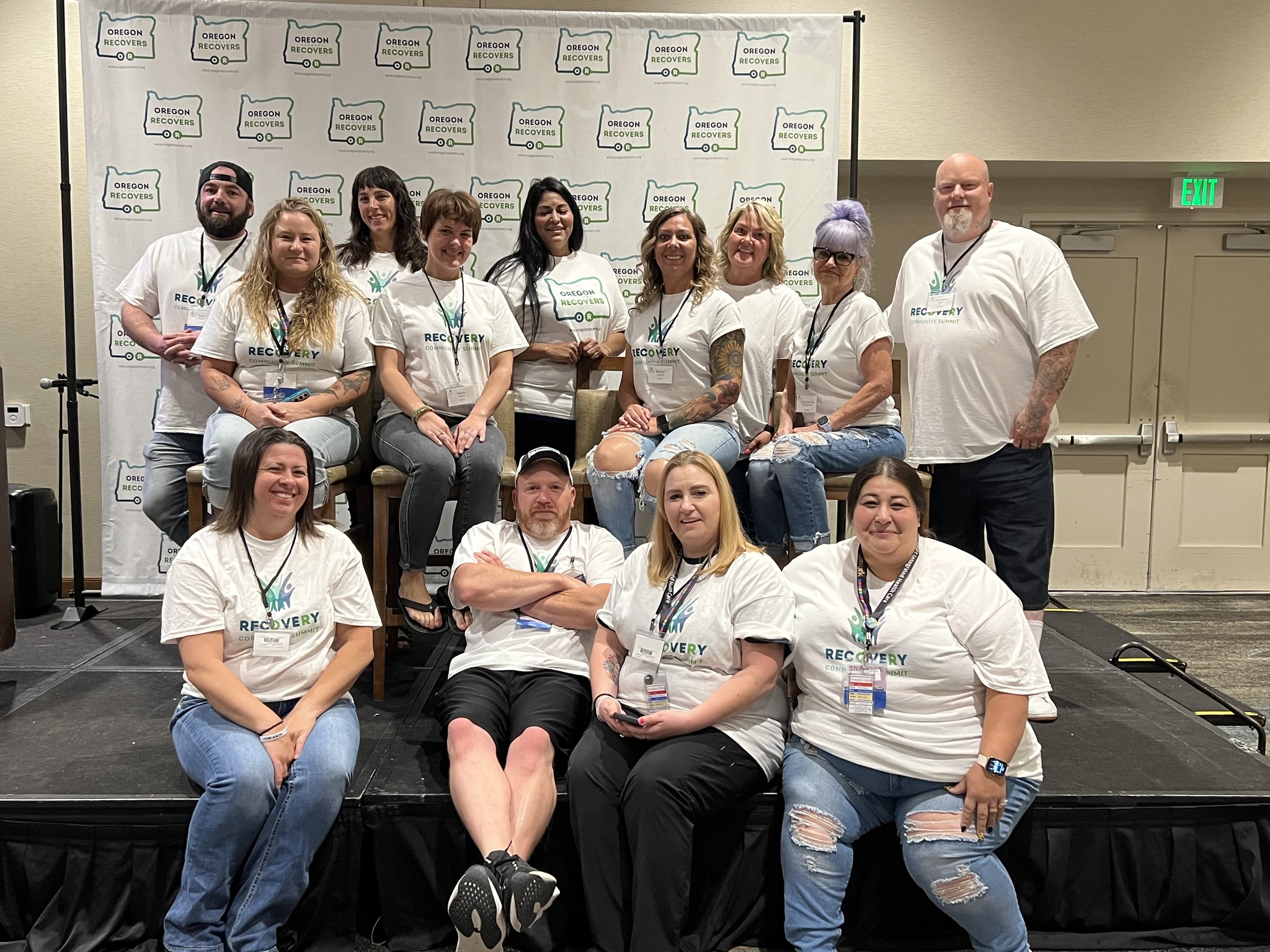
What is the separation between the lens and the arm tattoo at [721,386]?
9.84ft

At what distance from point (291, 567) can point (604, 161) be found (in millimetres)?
2531

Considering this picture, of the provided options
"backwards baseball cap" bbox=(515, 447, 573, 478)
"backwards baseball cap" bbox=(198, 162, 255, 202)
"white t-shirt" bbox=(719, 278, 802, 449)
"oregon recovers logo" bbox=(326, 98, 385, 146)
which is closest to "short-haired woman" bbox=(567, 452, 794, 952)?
"backwards baseball cap" bbox=(515, 447, 573, 478)

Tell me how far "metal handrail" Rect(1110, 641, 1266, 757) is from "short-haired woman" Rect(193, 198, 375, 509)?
259 cm

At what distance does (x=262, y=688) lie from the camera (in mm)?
2193

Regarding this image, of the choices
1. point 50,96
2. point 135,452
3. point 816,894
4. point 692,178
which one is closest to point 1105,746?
point 816,894

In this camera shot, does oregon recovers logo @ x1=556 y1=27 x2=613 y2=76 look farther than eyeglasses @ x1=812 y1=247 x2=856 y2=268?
Yes

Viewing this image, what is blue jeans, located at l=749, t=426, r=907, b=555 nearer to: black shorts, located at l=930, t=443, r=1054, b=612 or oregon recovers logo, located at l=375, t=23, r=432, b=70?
black shorts, located at l=930, t=443, r=1054, b=612

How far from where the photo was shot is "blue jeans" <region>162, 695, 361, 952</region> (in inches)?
77.8

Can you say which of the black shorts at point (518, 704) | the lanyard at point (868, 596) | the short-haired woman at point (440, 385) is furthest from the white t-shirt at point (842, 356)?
the black shorts at point (518, 704)

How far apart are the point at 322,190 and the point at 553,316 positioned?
1.46m

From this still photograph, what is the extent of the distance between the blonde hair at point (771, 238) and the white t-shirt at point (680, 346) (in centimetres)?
23

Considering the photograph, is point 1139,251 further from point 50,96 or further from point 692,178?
point 50,96

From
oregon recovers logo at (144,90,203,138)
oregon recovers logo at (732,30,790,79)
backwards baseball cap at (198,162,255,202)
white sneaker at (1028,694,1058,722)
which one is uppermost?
oregon recovers logo at (732,30,790,79)

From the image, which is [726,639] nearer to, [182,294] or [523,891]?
[523,891]
